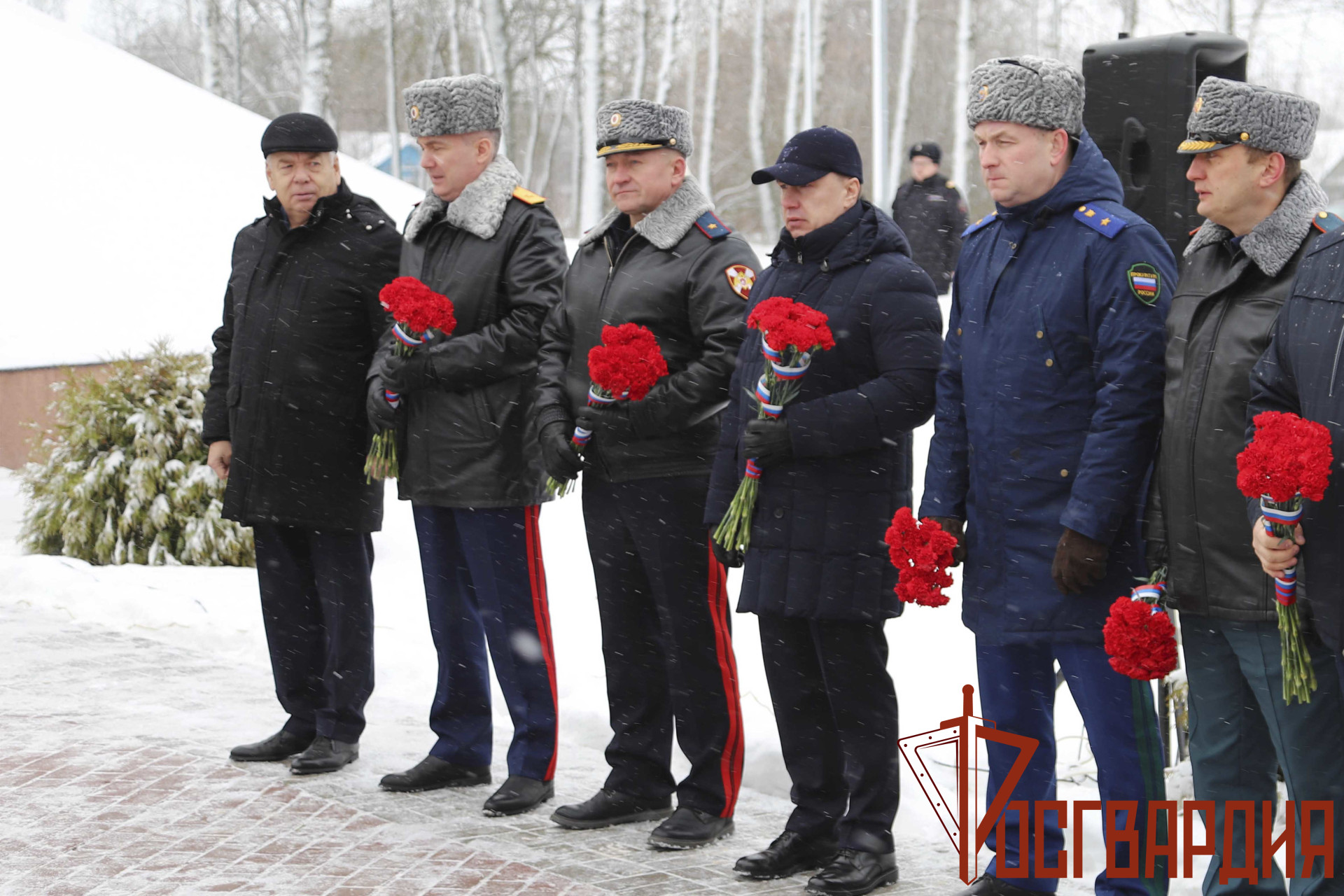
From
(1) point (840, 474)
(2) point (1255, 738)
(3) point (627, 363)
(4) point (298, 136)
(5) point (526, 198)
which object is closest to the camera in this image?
(2) point (1255, 738)

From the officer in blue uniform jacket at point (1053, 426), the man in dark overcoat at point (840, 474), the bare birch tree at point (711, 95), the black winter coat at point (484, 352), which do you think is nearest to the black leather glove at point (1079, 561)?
the officer in blue uniform jacket at point (1053, 426)

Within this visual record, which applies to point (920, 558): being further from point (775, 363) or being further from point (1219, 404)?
point (1219, 404)

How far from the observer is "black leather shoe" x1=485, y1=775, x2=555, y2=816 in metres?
5.39

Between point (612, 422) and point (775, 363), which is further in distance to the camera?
point (612, 422)

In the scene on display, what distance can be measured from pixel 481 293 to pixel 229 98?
4678 centimetres

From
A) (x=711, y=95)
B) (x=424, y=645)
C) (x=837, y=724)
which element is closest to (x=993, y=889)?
(x=837, y=724)

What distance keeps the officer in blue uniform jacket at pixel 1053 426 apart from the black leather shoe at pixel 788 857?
0.65 metres

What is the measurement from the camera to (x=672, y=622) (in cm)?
508

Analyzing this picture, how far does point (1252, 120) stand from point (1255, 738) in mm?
1486

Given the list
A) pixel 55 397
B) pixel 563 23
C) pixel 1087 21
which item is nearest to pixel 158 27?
pixel 563 23

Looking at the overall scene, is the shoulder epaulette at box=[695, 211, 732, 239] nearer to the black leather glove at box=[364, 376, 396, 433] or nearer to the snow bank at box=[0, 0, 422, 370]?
the black leather glove at box=[364, 376, 396, 433]

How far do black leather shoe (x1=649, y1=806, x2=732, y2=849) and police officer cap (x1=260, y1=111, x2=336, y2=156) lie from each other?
2.77 m

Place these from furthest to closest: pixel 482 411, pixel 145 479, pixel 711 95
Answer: pixel 711 95
pixel 145 479
pixel 482 411

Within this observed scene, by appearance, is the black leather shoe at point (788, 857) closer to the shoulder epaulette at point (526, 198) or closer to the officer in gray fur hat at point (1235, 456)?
the officer in gray fur hat at point (1235, 456)
